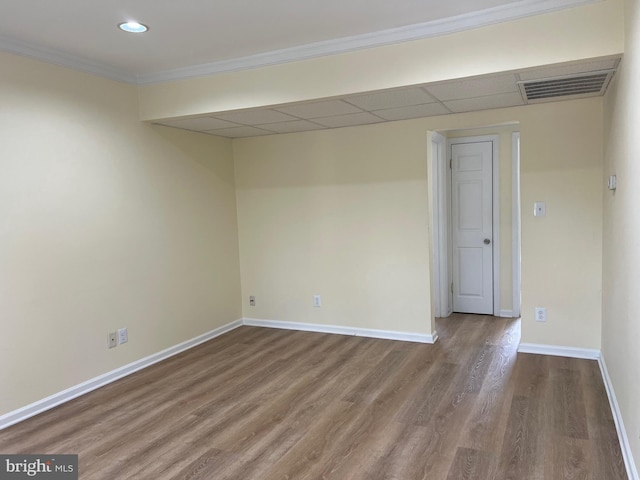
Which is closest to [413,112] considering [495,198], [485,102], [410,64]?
[485,102]

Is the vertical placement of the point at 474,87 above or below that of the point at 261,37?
below

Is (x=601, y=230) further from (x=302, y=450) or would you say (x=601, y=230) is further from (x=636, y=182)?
(x=302, y=450)

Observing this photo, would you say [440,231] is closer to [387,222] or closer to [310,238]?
[387,222]

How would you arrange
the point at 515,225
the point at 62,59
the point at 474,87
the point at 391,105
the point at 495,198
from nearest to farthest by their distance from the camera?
the point at 474,87 < the point at 62,59 < the point at 391,105 < the point at 515,225 < the point at 495,198

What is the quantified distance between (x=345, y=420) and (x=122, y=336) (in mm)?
2014

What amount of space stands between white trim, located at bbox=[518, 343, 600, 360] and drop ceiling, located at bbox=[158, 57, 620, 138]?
6.75ft

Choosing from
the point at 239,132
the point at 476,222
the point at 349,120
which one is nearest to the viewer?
the point at 349,120

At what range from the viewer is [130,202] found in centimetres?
385

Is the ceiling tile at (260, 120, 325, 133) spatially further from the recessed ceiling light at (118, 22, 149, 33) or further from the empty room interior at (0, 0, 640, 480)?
the recessed ceiling light at (118, 22, 149, 33)

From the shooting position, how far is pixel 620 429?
257 centimetres

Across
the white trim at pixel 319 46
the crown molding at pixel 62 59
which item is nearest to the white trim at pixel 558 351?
the white trim at pixel 319 46

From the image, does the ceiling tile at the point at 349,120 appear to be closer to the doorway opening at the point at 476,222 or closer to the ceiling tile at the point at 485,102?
the ceiling tile at the point at 485,102

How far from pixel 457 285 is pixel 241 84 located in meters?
3.61

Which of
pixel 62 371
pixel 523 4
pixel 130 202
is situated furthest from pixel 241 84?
pixel 62 371
